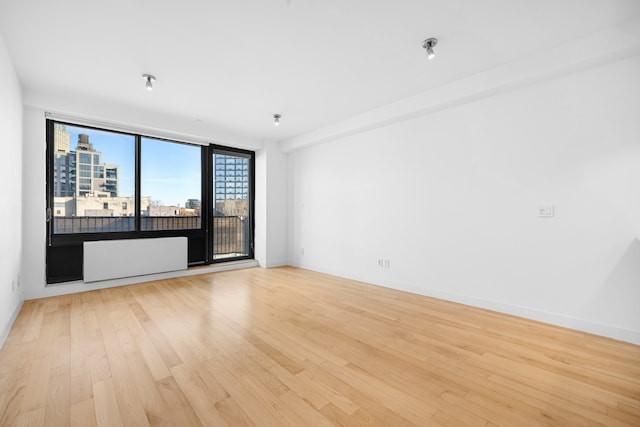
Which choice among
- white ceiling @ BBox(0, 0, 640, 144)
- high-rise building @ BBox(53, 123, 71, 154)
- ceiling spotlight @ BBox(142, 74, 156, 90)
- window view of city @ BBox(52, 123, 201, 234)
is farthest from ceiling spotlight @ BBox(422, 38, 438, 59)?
high-rise building @ BBox(53, 123, 71, 154)

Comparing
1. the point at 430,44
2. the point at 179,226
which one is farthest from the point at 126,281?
the point at 430,44

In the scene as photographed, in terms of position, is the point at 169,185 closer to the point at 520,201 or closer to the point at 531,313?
the point at 520,201

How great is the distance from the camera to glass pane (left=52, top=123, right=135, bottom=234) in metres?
4.00

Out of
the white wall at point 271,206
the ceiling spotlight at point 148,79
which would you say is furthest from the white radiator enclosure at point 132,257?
the ceiling spotlight at point 148,79

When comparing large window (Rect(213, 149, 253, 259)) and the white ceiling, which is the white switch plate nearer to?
the white ceiling

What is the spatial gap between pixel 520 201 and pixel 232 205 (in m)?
4.98

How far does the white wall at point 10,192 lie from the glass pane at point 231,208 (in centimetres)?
273

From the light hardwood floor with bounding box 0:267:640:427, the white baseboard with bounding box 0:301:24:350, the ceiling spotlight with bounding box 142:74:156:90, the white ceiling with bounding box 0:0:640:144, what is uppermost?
the white ceiling with bounding box 0:0:640:144

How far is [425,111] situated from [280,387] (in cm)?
361

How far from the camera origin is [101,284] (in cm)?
416

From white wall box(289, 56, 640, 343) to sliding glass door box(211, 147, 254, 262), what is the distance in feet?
8.62

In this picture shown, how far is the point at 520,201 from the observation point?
305cm

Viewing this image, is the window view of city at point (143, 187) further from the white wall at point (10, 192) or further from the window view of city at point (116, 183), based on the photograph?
the white wall at point (10, 192)

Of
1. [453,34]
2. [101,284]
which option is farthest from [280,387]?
[101,284]
